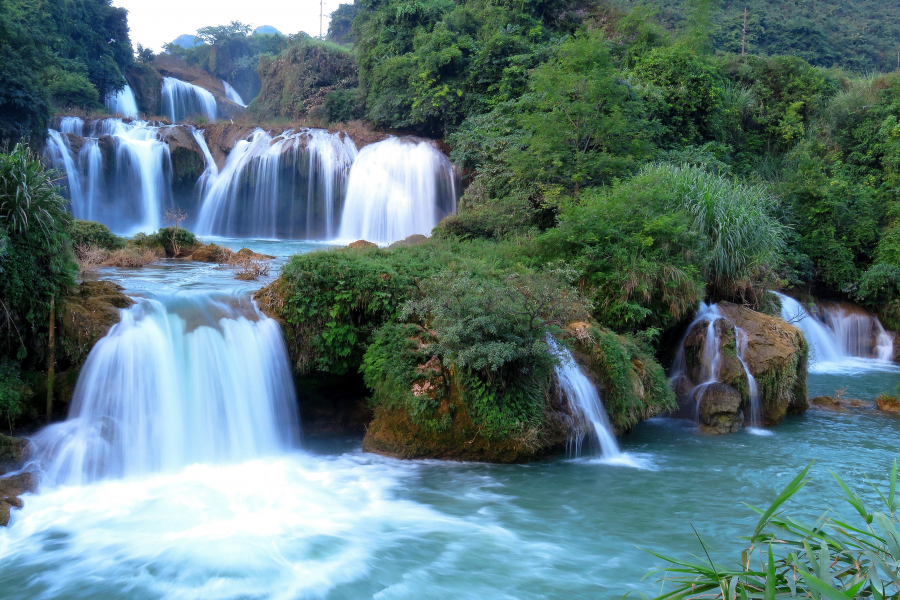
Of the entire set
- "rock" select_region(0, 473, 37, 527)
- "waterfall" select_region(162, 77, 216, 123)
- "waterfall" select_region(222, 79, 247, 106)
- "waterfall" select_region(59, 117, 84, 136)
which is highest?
"waterfall" select_region(222, 79, 247, 106)

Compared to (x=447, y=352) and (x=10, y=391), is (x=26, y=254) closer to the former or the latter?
(x=10, y=391)

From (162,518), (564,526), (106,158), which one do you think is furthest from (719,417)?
(106,158)

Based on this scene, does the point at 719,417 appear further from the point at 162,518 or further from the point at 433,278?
the point at 162,518

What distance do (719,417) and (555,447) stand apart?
3236 millimetres

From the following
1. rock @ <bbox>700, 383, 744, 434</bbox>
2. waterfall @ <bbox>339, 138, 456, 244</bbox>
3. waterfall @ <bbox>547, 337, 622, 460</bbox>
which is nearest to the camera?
waterfall @ <bbox>547, 337, 622, 460</bbox>

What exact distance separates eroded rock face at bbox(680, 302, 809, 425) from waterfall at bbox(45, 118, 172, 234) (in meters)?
19.1

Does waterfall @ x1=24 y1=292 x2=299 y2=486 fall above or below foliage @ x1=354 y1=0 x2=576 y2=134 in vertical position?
below

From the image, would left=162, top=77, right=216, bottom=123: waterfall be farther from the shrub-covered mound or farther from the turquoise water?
the turquoise water

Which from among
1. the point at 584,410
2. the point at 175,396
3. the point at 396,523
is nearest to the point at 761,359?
the point at 584,410

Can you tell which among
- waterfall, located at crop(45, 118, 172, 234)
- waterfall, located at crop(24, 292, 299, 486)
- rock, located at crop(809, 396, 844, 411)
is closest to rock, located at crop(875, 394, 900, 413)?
rock, located at crop(809, 396, 844, 411)

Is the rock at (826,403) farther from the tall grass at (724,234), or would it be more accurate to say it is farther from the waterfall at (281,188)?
the waterfall at (281,188)

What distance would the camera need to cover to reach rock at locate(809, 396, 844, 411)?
11.2 metres

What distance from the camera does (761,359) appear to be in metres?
10.3

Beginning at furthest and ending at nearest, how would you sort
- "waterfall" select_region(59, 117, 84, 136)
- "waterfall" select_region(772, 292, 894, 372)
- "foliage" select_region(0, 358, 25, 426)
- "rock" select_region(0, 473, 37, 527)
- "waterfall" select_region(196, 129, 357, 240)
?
1. "waterfall" select_region(59, 117, 84, 136)
2. "waterfall" select_region(196, 129, 357, 240)
3. "waterfall" select_region(772, 292, 894, 372)
4. "foliage" select_region(0, 358, 25, 426)
5. "rock" select_region(0, 473, 37, 527)
